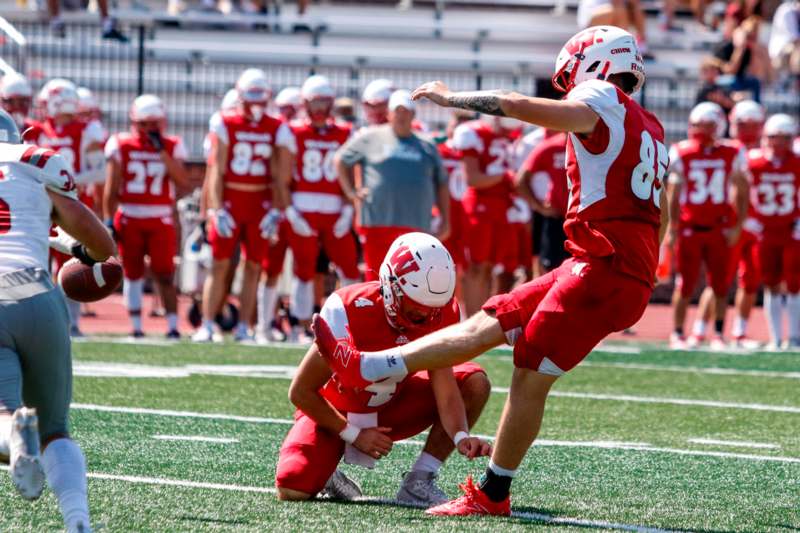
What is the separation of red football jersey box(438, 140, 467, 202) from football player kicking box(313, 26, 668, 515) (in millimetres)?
8388

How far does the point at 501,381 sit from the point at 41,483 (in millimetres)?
5918

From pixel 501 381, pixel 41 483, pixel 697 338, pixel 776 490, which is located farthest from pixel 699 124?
pixel 41 483

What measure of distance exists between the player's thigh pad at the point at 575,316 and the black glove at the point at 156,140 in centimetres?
767

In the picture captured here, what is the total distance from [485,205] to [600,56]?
25.6 feet

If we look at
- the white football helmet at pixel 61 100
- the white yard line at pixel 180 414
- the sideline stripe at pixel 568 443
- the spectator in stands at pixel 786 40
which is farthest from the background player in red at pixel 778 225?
the spectator in stands at pixel 786 40

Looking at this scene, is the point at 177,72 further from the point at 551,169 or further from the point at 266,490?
the point at 266,490

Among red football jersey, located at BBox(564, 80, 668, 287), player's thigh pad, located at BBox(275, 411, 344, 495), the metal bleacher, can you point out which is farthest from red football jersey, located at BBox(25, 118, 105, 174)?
red football jersey, located at BBox(564, 80, 668, 287)

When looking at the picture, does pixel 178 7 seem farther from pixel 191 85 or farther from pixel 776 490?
pixel 776 490

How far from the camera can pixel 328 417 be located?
5.28 meters

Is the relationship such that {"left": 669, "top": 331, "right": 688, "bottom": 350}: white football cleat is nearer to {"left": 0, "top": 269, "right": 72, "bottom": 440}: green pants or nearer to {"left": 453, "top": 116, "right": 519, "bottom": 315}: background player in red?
{"left": 453, "top": 116, "right": 519, "bottom": 315}: background player in red

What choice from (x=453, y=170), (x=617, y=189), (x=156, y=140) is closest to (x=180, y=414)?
(x=617, y=189)

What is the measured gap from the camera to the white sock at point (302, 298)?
12062 millimetres

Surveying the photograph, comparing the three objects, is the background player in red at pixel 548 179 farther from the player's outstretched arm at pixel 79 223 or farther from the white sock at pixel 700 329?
the player's outstretched arm at pixel 79 223

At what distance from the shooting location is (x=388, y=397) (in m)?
5.51
